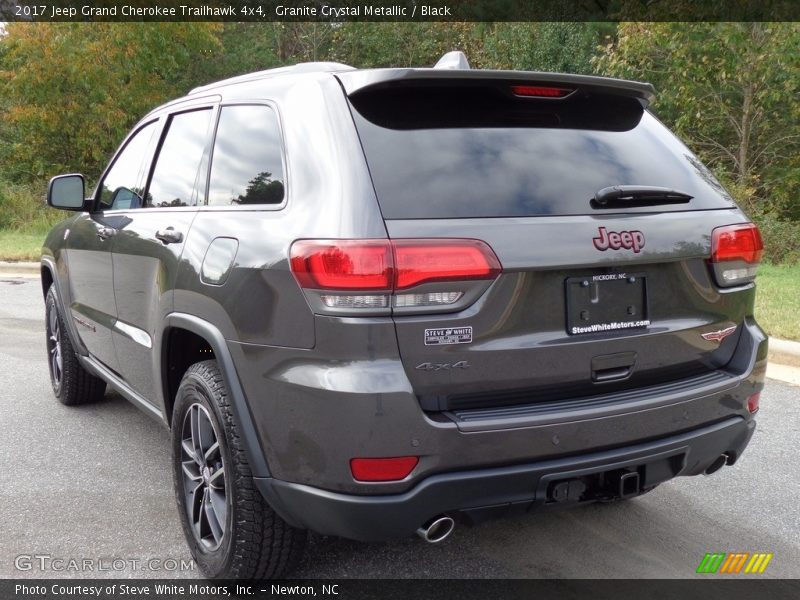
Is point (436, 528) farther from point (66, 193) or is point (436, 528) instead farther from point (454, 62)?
point (66, 193)

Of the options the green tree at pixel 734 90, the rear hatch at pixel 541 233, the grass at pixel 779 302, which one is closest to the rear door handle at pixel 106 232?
the rear hatch at pixel 541 233

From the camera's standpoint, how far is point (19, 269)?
12.8 m

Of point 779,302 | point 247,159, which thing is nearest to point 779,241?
point 779,302

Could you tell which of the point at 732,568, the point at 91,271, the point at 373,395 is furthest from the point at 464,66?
the point at 91,271

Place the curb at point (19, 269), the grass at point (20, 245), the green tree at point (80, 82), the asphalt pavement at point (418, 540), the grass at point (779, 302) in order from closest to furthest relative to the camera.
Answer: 1. the asphalt pavement at point (418, 540)
2. the grass at point (779, 302)
3. the curb at point (19, 269)
4. the grass at point (20, 245)
5. the green tree at point (80, 82)

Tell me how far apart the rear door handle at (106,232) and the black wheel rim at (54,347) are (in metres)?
1.40

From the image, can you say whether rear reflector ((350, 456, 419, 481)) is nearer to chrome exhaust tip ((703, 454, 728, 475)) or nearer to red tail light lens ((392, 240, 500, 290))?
red tail light lens ((392, 240, 500, 290))

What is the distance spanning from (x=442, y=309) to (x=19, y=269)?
12.1 meters

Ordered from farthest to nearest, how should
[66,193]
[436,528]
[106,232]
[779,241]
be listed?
[779,241] → [66,193] → [106,232] → [436,528]

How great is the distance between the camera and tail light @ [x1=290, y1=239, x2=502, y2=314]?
2.33 meters

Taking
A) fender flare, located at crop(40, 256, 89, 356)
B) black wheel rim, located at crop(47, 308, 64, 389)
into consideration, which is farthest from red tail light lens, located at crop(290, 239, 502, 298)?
black wheel rim, located at crop(47, 308, 64, 389)

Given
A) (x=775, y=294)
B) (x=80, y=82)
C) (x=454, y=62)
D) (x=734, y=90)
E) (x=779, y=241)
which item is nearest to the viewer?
(x=454, y=62)

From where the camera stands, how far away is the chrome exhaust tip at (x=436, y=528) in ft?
8.09

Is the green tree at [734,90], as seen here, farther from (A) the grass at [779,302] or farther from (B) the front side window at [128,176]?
(B) the front side window at [128,176]
